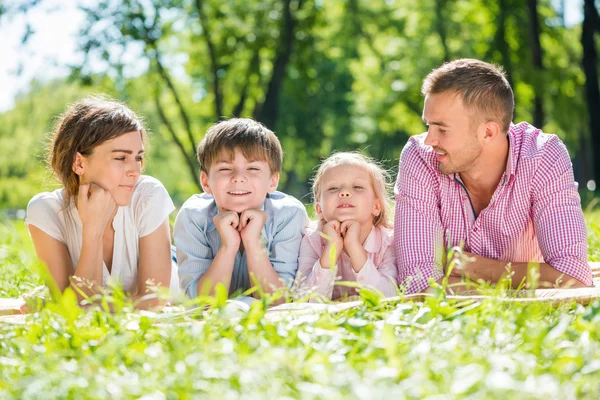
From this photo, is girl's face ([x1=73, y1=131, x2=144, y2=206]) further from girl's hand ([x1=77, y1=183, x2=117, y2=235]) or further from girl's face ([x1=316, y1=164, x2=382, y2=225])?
girl's face ([x1=316, y1=164, x2=382, y2=225])

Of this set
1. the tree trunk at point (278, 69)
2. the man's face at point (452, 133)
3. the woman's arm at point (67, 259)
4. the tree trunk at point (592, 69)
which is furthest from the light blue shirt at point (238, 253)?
the tree trunk at point (592, 69)

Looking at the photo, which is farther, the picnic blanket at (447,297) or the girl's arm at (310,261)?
the girl's arm at (310,261)

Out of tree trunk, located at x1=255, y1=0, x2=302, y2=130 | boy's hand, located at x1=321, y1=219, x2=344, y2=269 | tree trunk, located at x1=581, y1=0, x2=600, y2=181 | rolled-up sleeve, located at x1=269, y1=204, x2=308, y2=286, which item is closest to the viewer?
boy's hand, located at x1=321, y1=219, x2=344, y2=269

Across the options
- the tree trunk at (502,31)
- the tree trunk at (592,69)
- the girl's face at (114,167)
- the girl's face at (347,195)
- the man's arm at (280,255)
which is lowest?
the man's arm at (280,255)

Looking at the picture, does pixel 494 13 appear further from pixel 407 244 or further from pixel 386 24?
pixel 407 244

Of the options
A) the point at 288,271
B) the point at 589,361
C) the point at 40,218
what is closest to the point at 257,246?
the point at 288,271

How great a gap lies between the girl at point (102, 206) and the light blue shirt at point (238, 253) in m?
0.11

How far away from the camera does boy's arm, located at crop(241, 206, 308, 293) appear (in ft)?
12.6

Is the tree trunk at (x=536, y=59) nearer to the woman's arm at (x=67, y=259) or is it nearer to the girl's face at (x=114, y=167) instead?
the girl's face at (x=114, y=167)

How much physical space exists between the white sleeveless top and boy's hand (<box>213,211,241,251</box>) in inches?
15.8

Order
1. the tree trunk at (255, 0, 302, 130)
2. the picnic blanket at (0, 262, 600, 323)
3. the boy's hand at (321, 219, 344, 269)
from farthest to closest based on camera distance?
1. the tree trunk at (255, 0, 302, 130)
2. the boy's hand at (321, 219, 344, 269)
3. the picnic blanket at (0, 262, 600, 323)

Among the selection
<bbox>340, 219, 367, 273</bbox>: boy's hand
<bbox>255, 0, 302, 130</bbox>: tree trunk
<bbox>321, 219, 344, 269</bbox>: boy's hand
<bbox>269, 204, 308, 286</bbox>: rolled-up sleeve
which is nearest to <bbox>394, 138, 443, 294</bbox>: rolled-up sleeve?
<bbox>340, 219, 367, 273</bbox>: boy's hand

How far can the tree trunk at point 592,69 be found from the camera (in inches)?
636

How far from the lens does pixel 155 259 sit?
13.3ft
